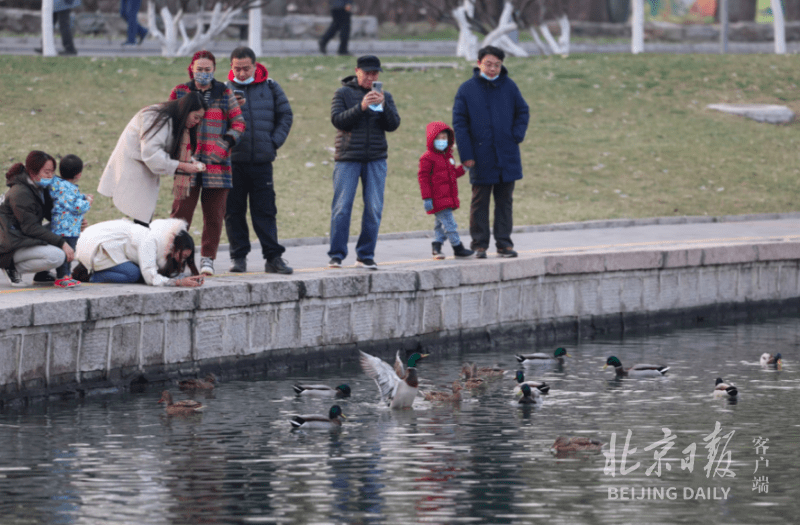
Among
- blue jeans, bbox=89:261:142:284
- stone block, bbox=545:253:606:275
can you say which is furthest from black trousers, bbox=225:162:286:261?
stone block, bbox=545:253:606:275

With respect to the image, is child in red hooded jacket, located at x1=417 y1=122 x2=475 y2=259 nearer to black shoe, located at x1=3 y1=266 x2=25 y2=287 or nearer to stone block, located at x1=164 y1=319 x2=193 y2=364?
stone block, located at x1=164 y1=319 x2=193 y2=364

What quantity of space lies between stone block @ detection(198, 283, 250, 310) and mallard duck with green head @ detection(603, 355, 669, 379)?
11.3 feet

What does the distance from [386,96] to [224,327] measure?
2762 millimetres

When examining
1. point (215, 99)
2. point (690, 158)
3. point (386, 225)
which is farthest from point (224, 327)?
point (690, 158)

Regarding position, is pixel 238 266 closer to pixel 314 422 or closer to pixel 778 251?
pixel 314 422

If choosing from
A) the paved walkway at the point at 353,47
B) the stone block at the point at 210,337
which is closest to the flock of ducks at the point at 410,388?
the stone block at the point at 210,337

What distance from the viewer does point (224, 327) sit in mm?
12203

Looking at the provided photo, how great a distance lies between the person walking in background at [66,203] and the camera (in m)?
11.8

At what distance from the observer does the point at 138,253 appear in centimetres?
1183

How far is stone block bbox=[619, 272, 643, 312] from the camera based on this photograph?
15.8 metres

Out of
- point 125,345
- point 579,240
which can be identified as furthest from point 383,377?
point 579,240

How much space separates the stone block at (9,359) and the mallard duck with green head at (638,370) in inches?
213

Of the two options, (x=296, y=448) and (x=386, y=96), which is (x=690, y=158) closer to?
(x=386, y=96)

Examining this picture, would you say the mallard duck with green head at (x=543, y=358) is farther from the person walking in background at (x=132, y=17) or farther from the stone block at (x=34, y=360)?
the person walking in background at (x=132, y=17)
